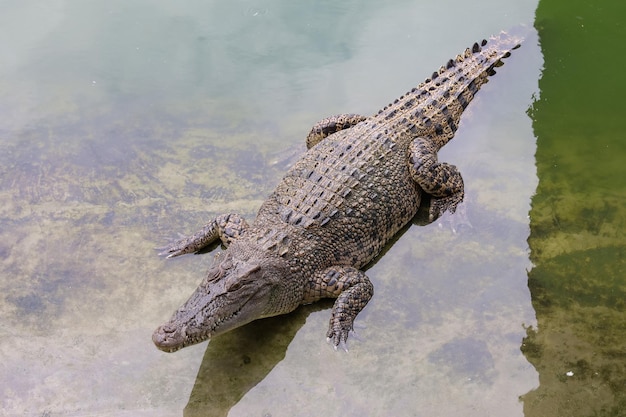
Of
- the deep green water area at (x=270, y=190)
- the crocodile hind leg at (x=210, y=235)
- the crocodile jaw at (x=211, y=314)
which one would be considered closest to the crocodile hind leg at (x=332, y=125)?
the deep green water area at (x=270, y=190)

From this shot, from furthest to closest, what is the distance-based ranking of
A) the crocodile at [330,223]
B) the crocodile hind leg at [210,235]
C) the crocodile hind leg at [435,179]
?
the crocodile hind leg at [435,179] → the crocodile hind leg at [210,235] → the crocodile at [330,223]

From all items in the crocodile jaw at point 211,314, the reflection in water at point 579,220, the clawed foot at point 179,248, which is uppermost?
the crocodile jaw at point 211,314

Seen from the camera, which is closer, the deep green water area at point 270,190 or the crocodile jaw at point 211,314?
the crocodile jaw at point 211,314

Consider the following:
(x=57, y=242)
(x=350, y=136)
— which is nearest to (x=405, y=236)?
(x=350, y=136)

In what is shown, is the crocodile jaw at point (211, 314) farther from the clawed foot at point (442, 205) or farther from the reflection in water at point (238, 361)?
the clawed foot at point (442, 205)

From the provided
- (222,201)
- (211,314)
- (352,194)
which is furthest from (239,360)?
(222,201)
